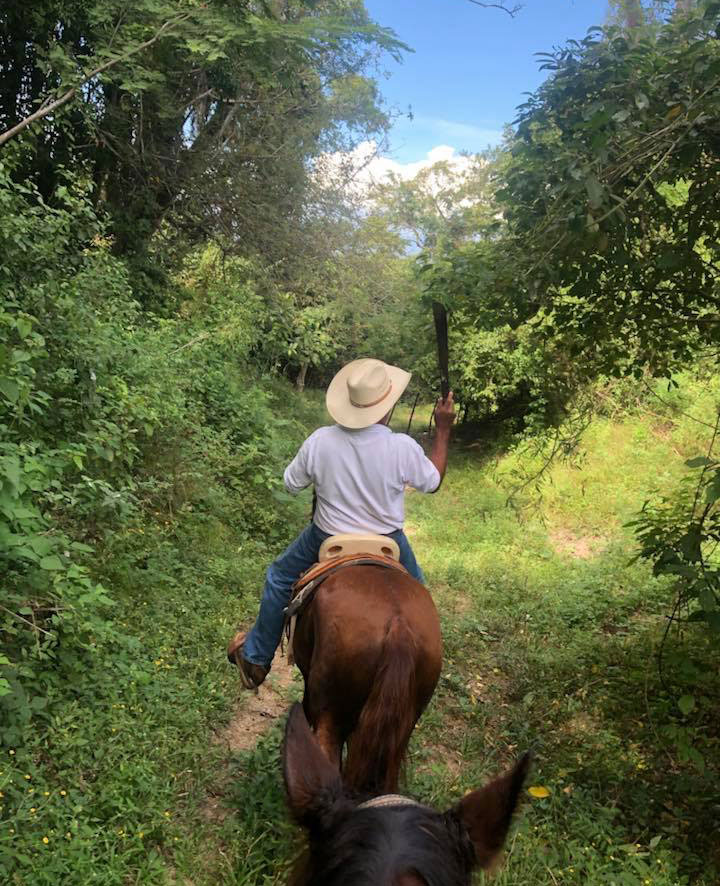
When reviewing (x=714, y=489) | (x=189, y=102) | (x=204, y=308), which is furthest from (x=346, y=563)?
(x=204, y=308)

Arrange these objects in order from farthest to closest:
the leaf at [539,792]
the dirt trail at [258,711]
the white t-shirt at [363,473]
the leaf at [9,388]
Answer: the dirt trail at [258,711], the leaf at [539,792], the white t-shirt at [363,473], the leaf at [9,388]

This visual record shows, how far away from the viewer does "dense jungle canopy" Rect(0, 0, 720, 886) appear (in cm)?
309

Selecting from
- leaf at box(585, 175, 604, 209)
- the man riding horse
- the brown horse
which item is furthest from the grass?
leaf at box(585, 175, 604, 209)

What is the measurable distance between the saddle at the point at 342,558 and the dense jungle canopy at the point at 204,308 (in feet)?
3.88

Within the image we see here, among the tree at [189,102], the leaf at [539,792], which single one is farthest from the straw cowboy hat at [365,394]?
the tree at [189,102]

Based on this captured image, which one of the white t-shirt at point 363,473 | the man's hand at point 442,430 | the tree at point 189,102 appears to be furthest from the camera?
the tree at point 189,102

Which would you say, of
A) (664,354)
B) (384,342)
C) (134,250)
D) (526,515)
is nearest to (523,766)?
(664,354)

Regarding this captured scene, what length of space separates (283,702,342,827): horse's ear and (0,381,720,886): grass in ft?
0.55

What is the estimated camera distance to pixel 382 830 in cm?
122

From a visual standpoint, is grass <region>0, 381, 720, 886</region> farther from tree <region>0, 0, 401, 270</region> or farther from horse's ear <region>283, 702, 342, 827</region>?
tree <region>0, 0, 401, 270</region>

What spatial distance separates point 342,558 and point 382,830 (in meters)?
1.88

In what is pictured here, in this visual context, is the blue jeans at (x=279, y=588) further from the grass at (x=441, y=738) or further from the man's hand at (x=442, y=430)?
the grass at (x=441, y=738)

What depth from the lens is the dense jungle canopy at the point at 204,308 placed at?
122 inches

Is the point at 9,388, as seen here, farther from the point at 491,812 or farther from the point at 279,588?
the point at 491,812
